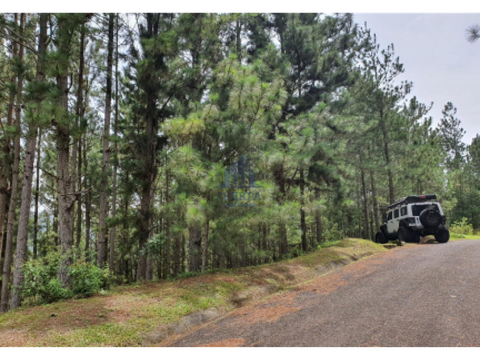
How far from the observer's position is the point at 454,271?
634 centimetres

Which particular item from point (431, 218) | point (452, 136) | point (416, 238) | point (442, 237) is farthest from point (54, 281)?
point (452, 136)

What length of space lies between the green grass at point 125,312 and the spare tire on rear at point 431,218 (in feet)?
25.0

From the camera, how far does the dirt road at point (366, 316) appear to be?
3.25 metres

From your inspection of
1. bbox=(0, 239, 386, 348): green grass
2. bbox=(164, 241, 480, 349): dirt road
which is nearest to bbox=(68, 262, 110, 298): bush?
bbox=(0, 239, 386, 348): green grass

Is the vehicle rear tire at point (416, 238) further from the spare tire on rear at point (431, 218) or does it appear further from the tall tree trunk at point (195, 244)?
the tall tree trunk at point (195, 244)

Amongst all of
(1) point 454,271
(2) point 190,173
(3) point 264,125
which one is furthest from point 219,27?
(1) point 454,271

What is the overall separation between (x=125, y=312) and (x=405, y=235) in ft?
41.4

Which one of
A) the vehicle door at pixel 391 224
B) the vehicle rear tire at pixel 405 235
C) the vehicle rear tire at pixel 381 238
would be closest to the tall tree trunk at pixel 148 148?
the vehicle rear tire at pixel 405 235

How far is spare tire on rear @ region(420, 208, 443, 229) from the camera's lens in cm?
1198

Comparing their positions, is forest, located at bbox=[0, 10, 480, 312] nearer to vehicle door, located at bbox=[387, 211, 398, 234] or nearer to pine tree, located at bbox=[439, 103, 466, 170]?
vehicle door, located at bbox=[387, 211, 398, 234]

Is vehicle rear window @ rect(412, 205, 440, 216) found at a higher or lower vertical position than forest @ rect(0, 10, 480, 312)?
lower

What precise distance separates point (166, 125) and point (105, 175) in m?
2.83

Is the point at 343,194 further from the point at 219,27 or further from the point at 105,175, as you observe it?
the point at 105,175

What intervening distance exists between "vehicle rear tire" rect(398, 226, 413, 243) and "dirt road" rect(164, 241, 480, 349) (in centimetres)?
669
